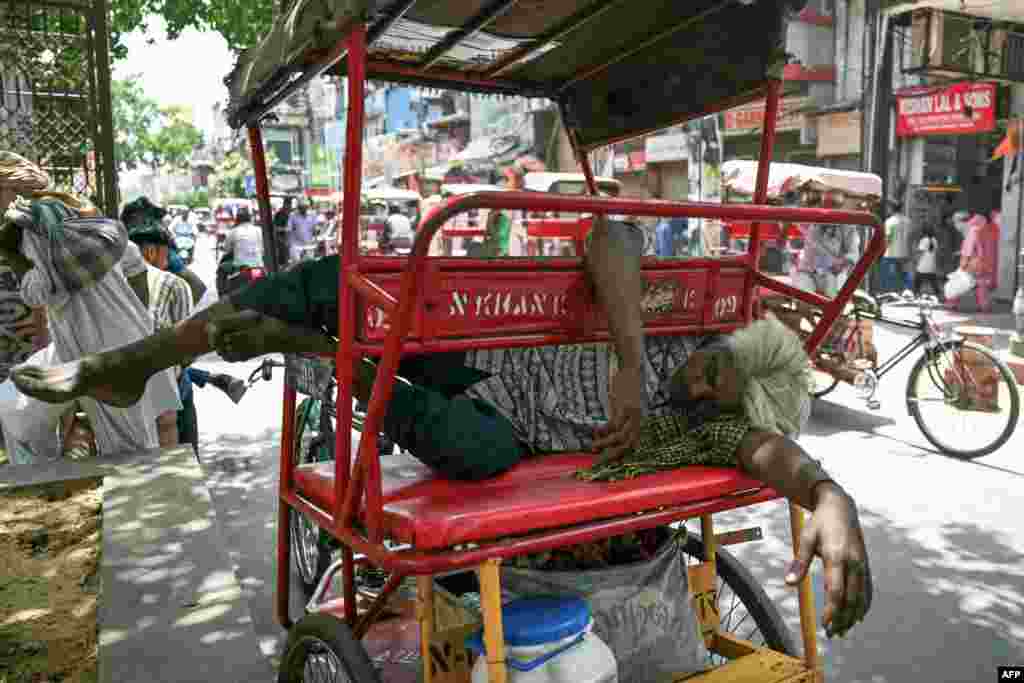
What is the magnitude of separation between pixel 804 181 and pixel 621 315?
7032 mm

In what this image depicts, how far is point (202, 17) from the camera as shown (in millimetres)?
9359

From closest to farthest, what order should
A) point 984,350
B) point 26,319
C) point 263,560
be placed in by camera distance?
1. point 263,560
2. point 26,319
3. point 984,350

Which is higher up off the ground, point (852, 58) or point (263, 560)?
point (852, 58)

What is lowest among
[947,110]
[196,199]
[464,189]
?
[464,189]

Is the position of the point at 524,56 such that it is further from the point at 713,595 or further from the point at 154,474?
the point at 154,474

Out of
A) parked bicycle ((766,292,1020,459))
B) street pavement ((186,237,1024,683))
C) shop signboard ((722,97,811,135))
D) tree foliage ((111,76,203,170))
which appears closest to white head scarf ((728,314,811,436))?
street pavement ((186,237,1024,683))

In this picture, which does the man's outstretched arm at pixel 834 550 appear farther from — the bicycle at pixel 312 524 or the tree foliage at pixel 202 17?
the tree foliage at pixel 202 17

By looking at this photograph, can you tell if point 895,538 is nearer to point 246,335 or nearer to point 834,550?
point 834,550

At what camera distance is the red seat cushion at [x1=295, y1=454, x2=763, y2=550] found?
1.80 meters

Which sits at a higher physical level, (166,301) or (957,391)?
(166,301)

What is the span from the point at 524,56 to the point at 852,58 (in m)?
15.8

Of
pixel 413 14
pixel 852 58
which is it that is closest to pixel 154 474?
pixel 413 14

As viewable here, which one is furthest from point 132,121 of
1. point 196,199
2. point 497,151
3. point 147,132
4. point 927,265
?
point 927,265

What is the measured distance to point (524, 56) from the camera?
293cm
